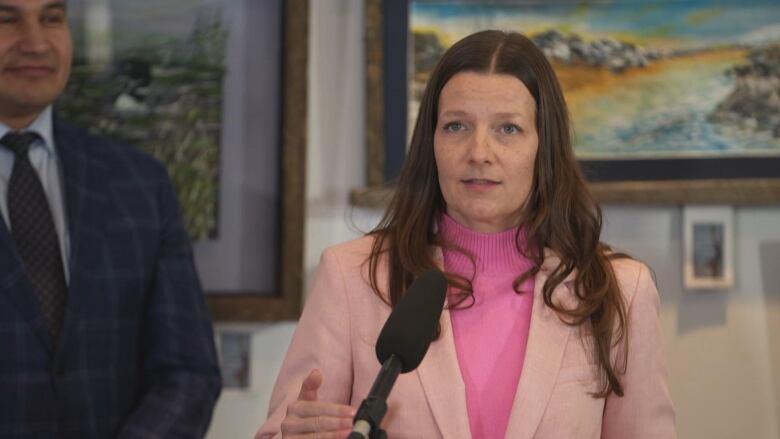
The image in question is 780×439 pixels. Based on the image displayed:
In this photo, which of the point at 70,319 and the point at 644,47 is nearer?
the point at 70,319

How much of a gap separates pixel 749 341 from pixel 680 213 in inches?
13.3

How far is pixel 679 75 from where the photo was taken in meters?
2.74

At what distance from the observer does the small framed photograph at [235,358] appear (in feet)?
9.54

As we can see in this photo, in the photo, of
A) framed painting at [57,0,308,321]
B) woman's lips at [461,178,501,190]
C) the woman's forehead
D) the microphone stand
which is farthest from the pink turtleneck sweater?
framed painting at [57,0,308,321]

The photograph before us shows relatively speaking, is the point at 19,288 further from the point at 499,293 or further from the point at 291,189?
the point at 499,293

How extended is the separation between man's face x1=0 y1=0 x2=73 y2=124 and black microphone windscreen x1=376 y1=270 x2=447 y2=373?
1.27 meters

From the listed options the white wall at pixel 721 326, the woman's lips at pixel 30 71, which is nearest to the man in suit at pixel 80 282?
the woman's lips at pixel 30 71

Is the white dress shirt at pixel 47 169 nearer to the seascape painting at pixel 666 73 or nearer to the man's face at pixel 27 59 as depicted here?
the man's face at pixel 27 59

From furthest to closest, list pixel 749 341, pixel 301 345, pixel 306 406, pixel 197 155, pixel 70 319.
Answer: pixel 197 155 < pixel 749 341 < pixel 70 319 < pixel 301 345 < pixel 306 406

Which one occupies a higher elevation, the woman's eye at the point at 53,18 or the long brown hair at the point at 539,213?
the woman's eye at the point at 53,18

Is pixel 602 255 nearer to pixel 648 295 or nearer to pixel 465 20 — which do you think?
pixel 648 295

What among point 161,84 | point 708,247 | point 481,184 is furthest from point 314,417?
point 161,84

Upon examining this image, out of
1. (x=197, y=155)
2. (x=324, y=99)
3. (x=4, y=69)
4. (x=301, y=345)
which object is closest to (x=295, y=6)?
(x=324, y=99)

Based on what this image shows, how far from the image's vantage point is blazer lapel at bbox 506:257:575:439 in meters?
1.77
